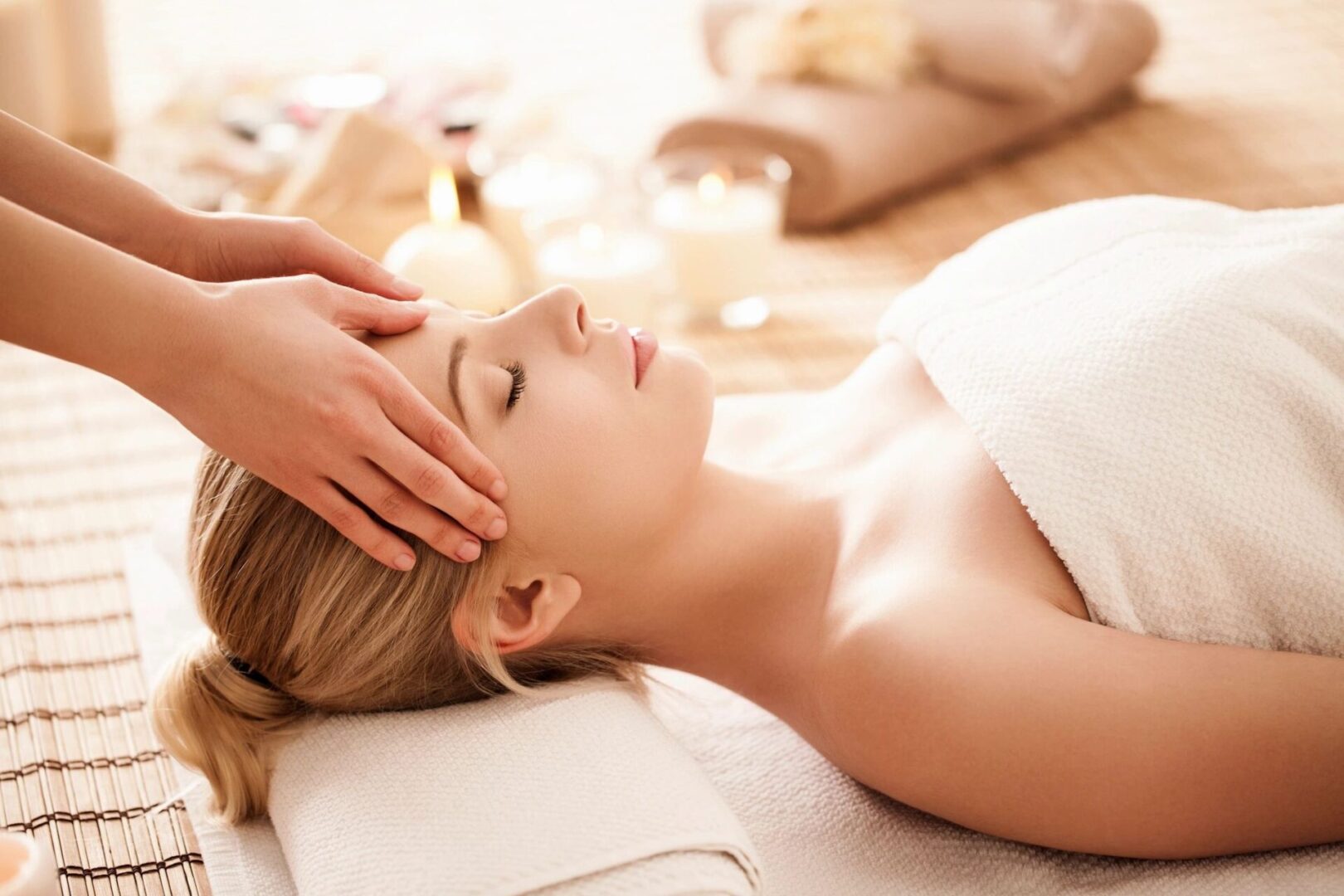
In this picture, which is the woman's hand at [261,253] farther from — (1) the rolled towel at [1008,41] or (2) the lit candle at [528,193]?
(1) the rolled towel at [1008,41]

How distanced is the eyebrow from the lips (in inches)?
7.1

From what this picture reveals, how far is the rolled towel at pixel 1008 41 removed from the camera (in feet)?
9.00

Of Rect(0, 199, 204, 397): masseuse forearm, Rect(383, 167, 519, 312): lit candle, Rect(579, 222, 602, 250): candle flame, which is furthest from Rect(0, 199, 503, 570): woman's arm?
Rect(579, 222, 602, 250): candle flame

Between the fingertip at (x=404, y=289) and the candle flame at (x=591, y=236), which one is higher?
the fingertip at (x=404, y=289)

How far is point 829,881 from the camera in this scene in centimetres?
126

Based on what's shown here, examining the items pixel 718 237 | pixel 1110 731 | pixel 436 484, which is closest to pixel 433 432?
pixel 436 484

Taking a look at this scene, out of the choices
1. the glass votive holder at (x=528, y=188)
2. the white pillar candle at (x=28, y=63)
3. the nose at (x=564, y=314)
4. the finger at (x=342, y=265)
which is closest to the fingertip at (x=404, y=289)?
the finger at (x=342, y=265)

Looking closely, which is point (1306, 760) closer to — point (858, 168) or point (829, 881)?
point (829, 881)

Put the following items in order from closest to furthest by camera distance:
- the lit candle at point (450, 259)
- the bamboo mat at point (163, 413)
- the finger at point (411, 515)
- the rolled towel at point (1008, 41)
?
the finger at point (411, 515)
the bamboo mat at point (163, 413)
the lit candle at point (450, 259)
the rolled towel at point (1008, 41)

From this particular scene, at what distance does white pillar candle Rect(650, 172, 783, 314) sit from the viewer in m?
2.38

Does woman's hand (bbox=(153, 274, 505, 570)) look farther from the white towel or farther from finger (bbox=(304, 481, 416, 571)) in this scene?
the white towel

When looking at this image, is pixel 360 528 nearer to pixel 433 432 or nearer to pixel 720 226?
pixel 433 432

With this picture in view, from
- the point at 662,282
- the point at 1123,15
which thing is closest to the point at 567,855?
the point at 662,282

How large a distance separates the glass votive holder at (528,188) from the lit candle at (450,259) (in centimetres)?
18
